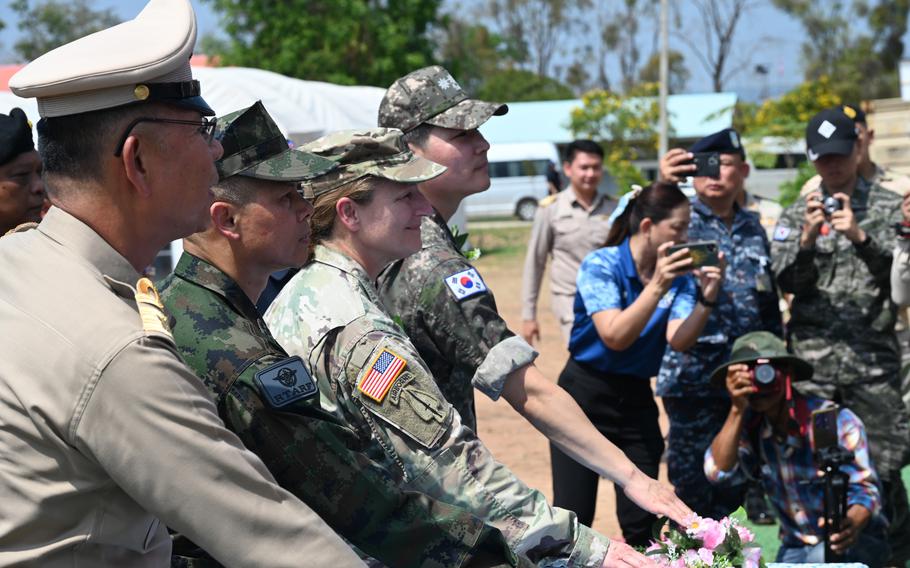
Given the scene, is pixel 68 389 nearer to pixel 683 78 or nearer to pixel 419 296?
pixel 419 296

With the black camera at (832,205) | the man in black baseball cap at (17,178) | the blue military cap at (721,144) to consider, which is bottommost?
the black camera at (832,205)

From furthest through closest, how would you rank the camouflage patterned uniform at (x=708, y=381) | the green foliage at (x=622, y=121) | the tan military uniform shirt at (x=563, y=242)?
1. the green foliage at (x=622, y=121)
2. the tan military uniform shirt at (x=563, y=242)
3. the camouflage patterned uniform at (x=708, y=381)

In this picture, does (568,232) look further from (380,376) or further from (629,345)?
(380,376)

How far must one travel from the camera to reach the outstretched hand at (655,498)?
2.57 meters

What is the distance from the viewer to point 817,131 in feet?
17.0

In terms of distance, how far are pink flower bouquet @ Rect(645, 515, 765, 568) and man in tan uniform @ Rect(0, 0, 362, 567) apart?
117 cm

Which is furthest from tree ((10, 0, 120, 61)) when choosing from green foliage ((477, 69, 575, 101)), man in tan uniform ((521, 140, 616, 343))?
man in tan uniform ((521, 140, 616, 343))

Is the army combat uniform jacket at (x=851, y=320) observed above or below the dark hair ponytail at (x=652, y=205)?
below

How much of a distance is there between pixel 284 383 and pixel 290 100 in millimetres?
9538

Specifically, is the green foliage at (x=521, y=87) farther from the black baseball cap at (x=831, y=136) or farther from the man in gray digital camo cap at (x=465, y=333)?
the man in gray digital camo cap at (x=465, y=333)

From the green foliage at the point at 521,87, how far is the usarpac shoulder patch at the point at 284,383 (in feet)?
164

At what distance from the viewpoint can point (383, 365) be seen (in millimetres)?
2174

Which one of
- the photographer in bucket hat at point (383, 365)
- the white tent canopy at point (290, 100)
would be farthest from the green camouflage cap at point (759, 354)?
the white tent canopy at point (290, 100)

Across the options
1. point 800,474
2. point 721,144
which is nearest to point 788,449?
point 800,474
